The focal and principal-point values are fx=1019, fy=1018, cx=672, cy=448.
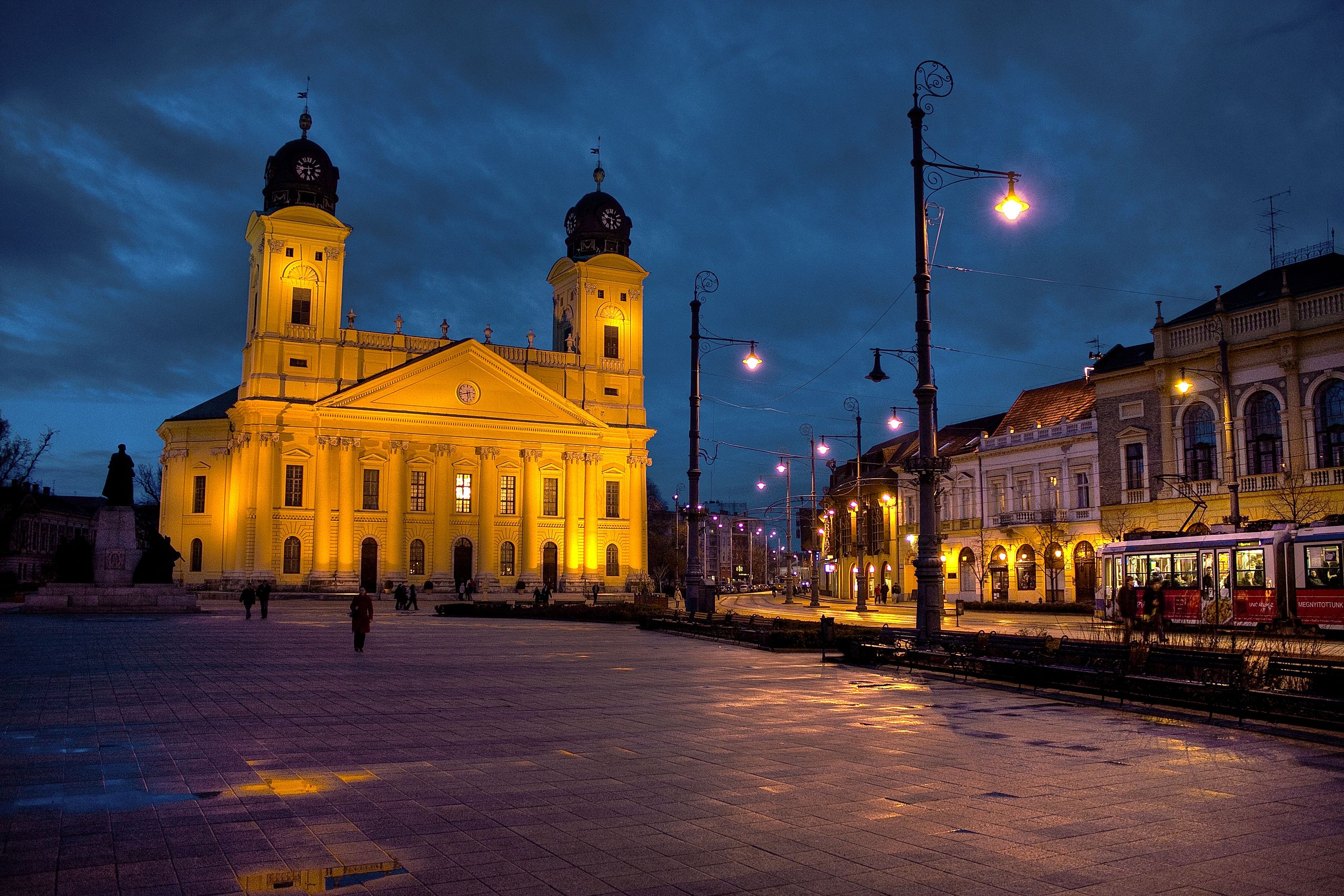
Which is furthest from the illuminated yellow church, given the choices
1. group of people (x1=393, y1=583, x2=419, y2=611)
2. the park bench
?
the park bench

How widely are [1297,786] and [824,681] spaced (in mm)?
9053

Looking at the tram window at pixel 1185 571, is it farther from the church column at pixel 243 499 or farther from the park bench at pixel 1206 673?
the church column at pixel 243 499

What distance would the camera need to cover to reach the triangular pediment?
65188 mm

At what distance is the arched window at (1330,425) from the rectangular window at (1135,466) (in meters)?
8.71

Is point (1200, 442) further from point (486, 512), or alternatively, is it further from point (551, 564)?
point (486, 512)

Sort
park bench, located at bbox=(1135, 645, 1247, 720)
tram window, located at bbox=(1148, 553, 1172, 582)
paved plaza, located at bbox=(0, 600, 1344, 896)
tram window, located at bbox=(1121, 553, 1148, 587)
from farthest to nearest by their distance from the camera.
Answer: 1. tram window, located at bbox=(1121, 553, 1148, 587)
2. tram window, located at bbox=(1148, 553, 1172, 582)
3. park bench, located at bbox=(1135, 645, 1247, 720)
4. paved plaza, located at bbox=(0, 600, 1344, 896)

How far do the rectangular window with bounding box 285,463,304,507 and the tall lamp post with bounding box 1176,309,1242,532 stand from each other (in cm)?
4959

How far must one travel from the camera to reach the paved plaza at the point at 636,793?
5.89 metres

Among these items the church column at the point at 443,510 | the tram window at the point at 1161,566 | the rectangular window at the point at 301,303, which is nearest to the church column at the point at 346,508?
the church column at the point at 443,510

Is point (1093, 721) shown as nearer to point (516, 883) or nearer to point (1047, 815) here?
point (1047, 815)

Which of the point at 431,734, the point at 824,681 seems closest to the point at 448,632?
the point at 824,681

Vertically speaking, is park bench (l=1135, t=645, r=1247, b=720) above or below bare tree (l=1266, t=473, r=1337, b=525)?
below

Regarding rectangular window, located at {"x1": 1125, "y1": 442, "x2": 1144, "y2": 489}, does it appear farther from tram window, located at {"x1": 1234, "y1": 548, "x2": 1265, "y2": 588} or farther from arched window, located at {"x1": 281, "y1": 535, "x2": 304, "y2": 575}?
arched window, located at {"x1": 281, "y1": 535, "x2": 304, "y2": 575}

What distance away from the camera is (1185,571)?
3269cm
